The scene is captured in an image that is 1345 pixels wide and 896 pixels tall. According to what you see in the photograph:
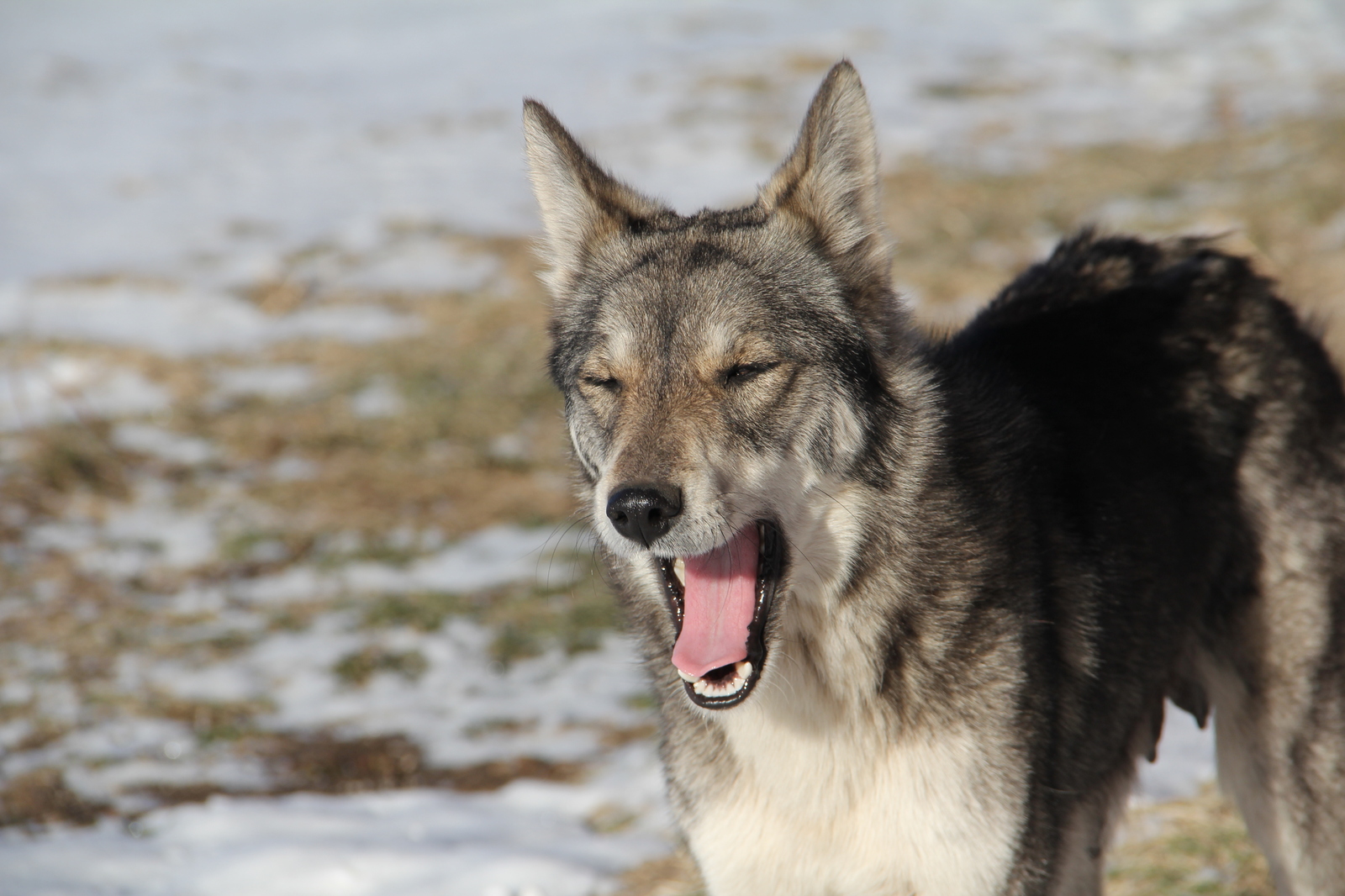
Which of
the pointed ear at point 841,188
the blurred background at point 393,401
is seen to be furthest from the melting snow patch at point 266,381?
the pointed ear at point 841,188

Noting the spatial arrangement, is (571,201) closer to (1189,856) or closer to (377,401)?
(1189,856)

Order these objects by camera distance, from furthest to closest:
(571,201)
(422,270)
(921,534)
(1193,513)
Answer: (422,270) → (571,201) → (1193,513) → (921,534)

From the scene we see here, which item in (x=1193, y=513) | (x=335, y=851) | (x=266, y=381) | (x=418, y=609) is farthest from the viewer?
(x=266, y=381)

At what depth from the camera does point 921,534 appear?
3.09m

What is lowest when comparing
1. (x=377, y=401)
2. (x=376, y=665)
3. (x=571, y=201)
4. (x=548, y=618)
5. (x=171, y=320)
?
(x=376, y=665)

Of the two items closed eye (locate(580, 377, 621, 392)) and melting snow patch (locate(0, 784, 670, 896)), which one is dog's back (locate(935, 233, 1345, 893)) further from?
melting snow patch (locate(0, 784, 670, 896))

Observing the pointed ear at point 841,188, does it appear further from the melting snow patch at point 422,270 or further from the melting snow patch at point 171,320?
the melting snow patch at point 422,270

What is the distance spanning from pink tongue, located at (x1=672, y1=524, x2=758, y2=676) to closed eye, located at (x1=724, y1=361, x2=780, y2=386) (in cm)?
40

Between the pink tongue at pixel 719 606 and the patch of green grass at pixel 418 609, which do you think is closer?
the pink tongue at pixel 719 606

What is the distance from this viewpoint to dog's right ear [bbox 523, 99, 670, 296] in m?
3.60

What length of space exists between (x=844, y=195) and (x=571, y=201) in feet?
2.97

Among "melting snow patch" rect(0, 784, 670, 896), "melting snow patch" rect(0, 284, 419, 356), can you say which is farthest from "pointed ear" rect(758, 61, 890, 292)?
"melting snow patch" rect(0, 284, 419, 356)

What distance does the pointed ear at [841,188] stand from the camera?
3223 mm

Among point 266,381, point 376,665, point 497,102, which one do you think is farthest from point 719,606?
point 497,102
